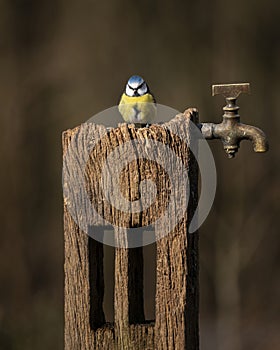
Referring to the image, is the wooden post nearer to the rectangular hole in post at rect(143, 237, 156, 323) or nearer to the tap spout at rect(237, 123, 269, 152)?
the tap spout at rect(237, 123, 269, 152)

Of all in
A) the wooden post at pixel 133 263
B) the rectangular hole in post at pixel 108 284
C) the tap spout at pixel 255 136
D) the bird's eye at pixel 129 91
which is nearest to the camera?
the wooden post at pixel 133 263

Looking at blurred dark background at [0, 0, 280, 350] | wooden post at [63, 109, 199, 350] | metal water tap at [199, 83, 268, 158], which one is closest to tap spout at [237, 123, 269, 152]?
metal water tap at [199, 83, 268, 158]

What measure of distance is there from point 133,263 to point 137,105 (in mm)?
466

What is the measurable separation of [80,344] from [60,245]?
2.53 meters

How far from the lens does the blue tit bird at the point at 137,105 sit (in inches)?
71.1

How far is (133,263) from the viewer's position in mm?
A: 1493

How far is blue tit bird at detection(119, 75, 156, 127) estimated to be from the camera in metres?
1.80

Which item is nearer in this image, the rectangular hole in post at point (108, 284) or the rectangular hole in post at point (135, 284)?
the rectangular hole in post at point (135, 284)

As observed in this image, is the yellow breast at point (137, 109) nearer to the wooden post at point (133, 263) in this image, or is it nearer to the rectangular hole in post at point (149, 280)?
the wooden post at point (133, 263)

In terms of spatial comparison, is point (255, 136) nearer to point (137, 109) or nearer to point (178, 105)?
point (137, 109)

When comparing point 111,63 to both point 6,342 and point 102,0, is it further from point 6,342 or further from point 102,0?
point 6,342

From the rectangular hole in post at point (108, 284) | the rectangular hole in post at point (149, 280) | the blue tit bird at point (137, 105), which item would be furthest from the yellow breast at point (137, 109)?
the rectangular hole in post at point (149, 280)

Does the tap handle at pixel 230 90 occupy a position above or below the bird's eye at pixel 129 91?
below

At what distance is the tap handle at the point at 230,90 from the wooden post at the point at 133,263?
11 cm
